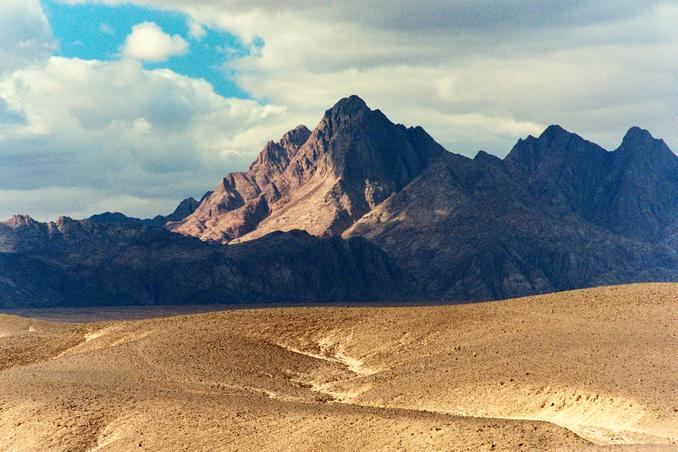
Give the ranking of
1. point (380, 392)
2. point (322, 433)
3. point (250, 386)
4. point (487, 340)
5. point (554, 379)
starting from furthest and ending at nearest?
1. point (487, 340)
2. point (250, 386)
3. point (380, 392)
4. point (554, 379)
5. point (322, 433)

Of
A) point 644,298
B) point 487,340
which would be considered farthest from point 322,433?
point 644,298

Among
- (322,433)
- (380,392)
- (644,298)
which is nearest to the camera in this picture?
(322,433)

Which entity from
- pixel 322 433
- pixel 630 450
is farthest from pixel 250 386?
pixel 630 450

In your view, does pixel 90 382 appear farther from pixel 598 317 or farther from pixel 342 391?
pixel 598 317

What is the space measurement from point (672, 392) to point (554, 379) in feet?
21.1

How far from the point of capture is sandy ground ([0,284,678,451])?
4156 centimetres

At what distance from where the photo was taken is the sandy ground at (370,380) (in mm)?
41562

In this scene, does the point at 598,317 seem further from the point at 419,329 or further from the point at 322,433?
the point at 322,433

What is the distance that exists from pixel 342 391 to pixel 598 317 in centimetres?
2010

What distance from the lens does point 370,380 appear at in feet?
193

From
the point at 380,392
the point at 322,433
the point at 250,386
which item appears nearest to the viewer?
the point at 322,433

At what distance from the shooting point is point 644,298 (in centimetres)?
7062

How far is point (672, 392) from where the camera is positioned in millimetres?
45656

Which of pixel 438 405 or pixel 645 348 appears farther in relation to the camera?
pixel 645 348
